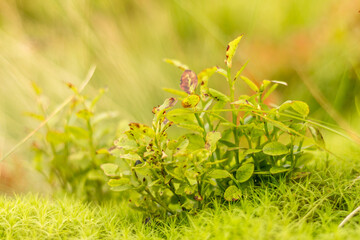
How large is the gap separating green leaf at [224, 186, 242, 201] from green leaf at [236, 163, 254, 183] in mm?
25

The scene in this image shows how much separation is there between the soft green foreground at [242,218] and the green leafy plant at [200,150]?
0.05 meters

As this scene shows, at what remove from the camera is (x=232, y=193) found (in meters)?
→ 0.90

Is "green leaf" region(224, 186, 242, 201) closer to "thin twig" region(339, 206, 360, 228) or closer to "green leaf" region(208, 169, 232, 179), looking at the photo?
"green leaf" region(208, 169, 232, 179)

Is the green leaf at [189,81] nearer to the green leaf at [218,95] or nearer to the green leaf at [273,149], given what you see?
the green leaf at [218,95]

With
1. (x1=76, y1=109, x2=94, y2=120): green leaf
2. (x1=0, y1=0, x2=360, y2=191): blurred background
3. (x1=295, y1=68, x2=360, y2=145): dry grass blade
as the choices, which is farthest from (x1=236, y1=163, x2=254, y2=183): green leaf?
(x1=0, y1=0, x2=360, y2=191): blurred background

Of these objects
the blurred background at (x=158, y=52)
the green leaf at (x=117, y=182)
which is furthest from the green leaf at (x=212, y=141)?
the blurred background at (x=158, y=52)

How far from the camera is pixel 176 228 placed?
2.85 ft

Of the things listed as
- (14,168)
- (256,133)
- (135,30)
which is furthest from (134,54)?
(256,133)

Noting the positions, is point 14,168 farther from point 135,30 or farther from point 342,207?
point 342,207

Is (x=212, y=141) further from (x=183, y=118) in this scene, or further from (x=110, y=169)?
(x=110, y=169)

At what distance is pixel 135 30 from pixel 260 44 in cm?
67

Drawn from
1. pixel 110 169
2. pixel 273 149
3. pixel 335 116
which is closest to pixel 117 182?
pixel 110 169

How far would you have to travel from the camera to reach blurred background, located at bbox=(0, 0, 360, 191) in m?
1.69

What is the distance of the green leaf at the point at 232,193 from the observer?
2.94 ft
